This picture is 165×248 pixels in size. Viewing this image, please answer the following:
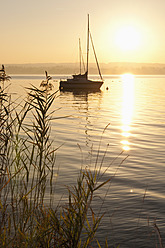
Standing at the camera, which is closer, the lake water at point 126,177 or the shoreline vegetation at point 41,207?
the shoreline vegetation at point 41,207

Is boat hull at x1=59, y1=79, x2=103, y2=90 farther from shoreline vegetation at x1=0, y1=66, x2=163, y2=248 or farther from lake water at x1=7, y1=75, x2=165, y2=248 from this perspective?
shoreline vegetation at x1=0, y1=66, x2=163, y2=248

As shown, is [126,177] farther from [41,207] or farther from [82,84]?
[82,84]

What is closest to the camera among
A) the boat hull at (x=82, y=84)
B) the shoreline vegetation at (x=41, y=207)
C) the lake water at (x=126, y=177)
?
the shoreline vegetation at (x=41, y=207)

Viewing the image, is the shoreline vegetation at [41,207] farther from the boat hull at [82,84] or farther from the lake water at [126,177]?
the boat hull at [82,84]

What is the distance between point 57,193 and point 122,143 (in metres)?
8.76

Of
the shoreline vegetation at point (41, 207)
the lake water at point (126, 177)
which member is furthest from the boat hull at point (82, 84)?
the shoreline vegetation at point (41, 207)

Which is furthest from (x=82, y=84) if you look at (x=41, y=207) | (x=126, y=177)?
(x=41, y=207)

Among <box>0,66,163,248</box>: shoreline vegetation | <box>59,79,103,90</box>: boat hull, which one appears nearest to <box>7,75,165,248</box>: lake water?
<box>0,66,163,248</box>: shoreline vegetation

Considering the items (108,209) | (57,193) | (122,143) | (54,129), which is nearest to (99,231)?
(108,209)

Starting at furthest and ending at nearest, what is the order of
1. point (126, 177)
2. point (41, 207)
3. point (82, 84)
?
point (82, 84) < point (126, 177) < point (41, 207)

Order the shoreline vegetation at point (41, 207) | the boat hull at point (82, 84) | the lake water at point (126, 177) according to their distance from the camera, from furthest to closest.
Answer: the boat hull at point (82, 84), the lake water at point (126, 177), the shoreline vegetation at point (41, 207)

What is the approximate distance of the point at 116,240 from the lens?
6684 millimetres

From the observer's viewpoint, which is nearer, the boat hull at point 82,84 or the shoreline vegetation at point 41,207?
the shoreline vegetation at point 41,207

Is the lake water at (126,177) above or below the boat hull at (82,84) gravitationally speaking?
below
